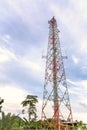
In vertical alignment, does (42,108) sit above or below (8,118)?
above

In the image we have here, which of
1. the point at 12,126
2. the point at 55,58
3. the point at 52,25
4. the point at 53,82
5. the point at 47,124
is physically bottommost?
the point at 12,126

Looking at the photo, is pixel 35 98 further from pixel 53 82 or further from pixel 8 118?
pixel 8 118

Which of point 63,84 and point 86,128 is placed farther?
point 86,128

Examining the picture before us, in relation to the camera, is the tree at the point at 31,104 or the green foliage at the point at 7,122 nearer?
the green foliage at the point at 7,122

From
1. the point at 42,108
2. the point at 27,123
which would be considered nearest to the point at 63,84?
the point at 42,108

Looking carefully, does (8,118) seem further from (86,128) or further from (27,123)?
(86,128)

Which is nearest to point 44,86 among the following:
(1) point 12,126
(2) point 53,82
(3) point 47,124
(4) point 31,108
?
(2) point 53,82

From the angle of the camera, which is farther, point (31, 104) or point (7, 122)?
point (31, 104)

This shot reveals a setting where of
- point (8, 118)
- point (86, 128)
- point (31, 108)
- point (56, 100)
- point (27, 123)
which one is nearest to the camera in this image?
point (8, 118)

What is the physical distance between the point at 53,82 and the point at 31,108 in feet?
93.8

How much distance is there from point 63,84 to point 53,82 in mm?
2590

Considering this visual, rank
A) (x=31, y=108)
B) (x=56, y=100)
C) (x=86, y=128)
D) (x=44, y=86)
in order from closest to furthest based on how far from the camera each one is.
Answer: (x=56, y=100), (x=44, y=86), (x=31, y=108), (x=86, y=128)

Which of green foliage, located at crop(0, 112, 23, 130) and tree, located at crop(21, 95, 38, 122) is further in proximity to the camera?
tree, located at crop(21, 95, 38, 122)

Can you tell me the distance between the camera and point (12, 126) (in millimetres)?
38000
